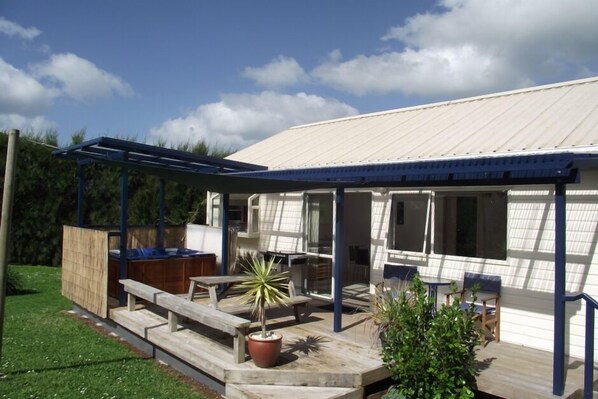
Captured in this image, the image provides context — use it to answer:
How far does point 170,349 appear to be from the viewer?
19.5ft

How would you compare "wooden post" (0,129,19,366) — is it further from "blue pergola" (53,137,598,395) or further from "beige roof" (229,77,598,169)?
"beige roof" (229,77,598,169)

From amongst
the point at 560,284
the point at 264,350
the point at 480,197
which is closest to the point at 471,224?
the point at 480,197

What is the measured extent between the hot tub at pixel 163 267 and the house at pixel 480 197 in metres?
1.89

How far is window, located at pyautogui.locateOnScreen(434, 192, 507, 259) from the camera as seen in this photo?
22.7ft

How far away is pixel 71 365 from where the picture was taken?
595cm

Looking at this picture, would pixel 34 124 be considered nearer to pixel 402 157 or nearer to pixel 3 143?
pixel 3 143

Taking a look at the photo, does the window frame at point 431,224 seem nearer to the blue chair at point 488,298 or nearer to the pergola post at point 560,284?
the blue chair at point 488,298

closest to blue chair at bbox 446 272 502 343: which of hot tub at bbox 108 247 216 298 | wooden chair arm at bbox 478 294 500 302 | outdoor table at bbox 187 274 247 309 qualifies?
wooden chair arm at bbox 478 294 500 302

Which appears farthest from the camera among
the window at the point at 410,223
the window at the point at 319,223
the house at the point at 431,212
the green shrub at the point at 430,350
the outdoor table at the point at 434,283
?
the window at the point at 319,223

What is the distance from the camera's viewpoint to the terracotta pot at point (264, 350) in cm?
494

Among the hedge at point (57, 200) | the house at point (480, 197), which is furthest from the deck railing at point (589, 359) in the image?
the hedge at point (57, 200)

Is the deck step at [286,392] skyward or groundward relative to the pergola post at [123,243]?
groundward

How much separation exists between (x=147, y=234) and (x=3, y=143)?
22.0ft

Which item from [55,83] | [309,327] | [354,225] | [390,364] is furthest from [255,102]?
[390,364]
